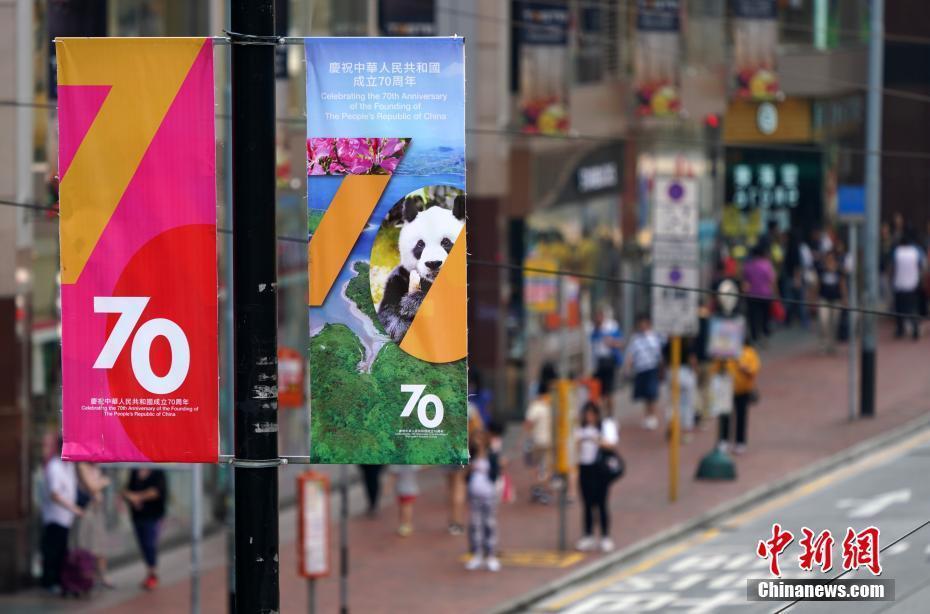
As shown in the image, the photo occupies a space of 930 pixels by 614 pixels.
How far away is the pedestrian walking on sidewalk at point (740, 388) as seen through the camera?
24.0m

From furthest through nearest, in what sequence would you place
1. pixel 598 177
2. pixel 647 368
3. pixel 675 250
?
1. pixel 598 177
2. pixel 647 368
3. pixel 675 250

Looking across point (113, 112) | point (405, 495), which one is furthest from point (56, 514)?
point (113, 112)

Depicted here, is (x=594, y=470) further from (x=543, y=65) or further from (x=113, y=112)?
(x=113, y=112)

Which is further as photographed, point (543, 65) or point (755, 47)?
point (755, 47)

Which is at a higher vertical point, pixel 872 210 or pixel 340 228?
pixel 340 228

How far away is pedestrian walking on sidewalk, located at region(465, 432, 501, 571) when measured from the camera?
63.0ft

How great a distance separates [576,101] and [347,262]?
21961mm

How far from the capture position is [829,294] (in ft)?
100

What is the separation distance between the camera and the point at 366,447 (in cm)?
805

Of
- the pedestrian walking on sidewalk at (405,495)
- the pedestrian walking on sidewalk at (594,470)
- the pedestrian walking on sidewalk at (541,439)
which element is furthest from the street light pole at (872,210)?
the pedestrian walking on sidewalk at (405,495)

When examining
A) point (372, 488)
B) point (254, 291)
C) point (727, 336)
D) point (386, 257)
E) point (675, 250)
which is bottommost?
point (372, 488)

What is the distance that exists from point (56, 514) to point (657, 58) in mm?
14163

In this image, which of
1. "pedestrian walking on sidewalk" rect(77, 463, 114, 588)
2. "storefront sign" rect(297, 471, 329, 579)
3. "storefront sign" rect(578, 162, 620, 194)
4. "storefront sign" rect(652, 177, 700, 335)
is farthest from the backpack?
"storefront sign" rect(578, 162, 620, 194)

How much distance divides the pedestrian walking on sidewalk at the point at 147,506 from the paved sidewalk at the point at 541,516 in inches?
16.2
